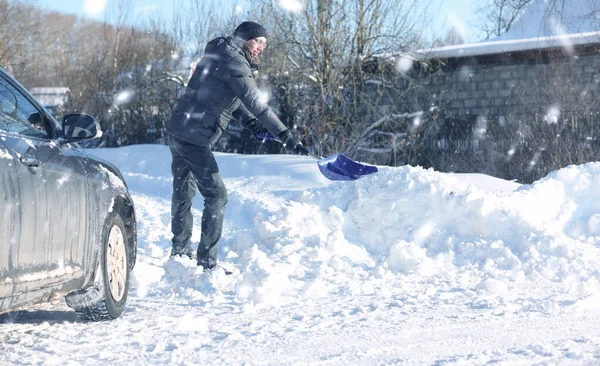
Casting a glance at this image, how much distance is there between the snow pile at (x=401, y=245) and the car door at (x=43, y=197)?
1.22 metres

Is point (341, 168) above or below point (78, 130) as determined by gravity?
below

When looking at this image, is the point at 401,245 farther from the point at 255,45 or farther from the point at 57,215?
the point at 57,215

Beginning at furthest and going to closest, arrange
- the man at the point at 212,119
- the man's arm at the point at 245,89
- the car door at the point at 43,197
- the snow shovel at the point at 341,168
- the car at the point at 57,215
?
the snow shovel at the point at 341,168
the man at the point at 212,119
the man's arm at the point at 245,89
the car door at the point at 43,197
the car at the point at 57,215

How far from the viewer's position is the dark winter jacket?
18.8ft

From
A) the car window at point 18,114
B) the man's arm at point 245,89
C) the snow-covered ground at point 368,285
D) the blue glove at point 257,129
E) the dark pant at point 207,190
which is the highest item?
the man's arm at point 245,89

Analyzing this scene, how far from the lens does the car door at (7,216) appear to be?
10.6 ft

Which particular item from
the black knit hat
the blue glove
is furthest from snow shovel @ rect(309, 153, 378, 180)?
the black knit hat

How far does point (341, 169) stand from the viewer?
8.10 m

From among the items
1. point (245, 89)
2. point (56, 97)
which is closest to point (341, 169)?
A: point (245, 89)

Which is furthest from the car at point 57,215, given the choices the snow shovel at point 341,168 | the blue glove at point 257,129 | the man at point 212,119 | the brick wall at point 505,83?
the brick wall at point 505,83

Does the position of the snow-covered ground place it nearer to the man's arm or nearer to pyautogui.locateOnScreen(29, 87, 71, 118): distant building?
the man's arm

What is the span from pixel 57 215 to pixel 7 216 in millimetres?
591

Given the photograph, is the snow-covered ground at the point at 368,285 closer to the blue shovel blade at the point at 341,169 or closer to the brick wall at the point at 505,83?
the blue shovel blade at the point at 341,169

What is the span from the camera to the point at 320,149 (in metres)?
16.8
